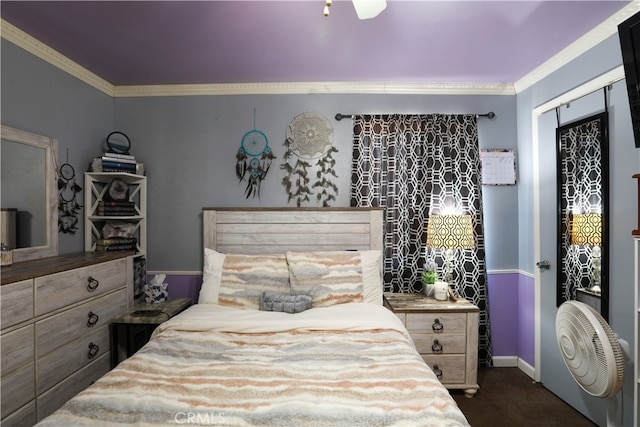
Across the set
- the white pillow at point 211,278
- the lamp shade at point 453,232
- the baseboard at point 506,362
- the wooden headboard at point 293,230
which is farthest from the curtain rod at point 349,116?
the baseboard at point 506,362

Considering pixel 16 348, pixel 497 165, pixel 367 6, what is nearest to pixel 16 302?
pixel 16 348

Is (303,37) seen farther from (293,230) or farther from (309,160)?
(293,230)

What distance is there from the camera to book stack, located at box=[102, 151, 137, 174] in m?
2.63

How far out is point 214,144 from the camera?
296 cm

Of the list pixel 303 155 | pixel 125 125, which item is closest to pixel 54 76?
pixel 125 125

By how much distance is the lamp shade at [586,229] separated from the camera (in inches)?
82.3

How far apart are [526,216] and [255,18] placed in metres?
2.72

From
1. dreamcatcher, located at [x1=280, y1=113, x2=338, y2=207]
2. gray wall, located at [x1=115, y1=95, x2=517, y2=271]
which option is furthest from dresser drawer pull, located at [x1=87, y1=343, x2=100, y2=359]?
dreamcatcher, located at [x1=280, y1=113, x2=338, y2=207]

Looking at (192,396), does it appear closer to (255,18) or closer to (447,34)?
(255,18)

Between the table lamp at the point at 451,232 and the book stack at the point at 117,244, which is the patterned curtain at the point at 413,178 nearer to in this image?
the table lamp at the point at 451,232

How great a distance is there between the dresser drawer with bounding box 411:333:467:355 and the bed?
0.54 meters

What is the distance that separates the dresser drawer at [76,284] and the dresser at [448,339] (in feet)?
6.98

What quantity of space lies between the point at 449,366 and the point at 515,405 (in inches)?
20.3

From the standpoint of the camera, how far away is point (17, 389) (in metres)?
1.63
